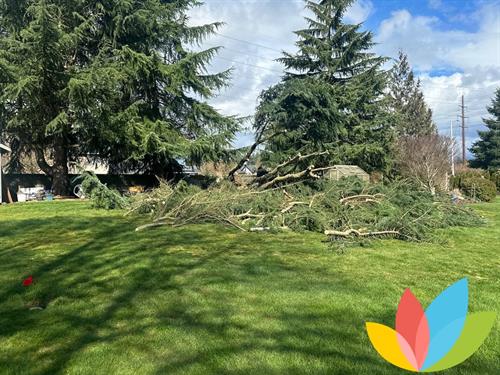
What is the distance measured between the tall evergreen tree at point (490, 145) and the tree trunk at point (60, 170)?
37.8 metres

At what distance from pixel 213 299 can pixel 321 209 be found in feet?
19.7

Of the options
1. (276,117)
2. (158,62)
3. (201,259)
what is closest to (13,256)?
(201,259)

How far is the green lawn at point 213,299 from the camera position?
3.27 metres

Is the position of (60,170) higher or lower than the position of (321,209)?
higher

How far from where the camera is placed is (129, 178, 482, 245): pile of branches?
9.28 meters

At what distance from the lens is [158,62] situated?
64.9ft

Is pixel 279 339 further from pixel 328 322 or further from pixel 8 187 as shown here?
pixel 8 187

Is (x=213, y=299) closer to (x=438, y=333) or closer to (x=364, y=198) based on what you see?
(x=438, y=333)

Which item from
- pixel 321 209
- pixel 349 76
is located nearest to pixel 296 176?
pixel 321 209

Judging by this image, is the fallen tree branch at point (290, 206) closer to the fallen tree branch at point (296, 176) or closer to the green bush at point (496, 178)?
the fallen tree branch at point (296, 176)

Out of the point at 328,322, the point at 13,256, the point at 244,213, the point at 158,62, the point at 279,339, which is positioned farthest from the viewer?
the point at 158,62

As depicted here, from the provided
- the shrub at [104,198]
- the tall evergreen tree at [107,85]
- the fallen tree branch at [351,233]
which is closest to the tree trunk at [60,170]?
the tall evergreen tree at [107,85]

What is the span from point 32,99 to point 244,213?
11422 mm

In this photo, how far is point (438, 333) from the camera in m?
1.77
